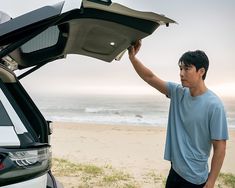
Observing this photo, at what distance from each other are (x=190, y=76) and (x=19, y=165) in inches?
67.5

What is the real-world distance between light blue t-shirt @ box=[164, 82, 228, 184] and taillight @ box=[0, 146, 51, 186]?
1.46 meters

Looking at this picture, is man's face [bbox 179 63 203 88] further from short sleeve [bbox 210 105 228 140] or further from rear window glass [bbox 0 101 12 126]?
rear window glass [bbox 0 101 12 126]

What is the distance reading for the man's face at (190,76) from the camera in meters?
3.36

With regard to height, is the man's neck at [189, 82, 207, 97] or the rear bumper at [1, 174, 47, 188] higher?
the man's neck at [189, 82, 207, 97]

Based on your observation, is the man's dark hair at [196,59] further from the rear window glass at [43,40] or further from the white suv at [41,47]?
the rear window glass at [43,40]

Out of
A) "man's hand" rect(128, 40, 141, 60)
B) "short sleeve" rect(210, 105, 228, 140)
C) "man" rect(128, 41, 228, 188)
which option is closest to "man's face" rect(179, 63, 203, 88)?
"man" rect(128, 41, 228, 188)

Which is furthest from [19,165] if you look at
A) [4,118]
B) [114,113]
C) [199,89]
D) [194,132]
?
[114,113]

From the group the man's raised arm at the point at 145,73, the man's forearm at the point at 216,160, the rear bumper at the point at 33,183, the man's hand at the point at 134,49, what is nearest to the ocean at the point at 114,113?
the man's raised arm at the point at 145,73

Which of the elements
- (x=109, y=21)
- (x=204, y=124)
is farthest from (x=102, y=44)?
(x=204, y=124)

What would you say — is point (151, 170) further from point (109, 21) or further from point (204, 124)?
point (109, 21)

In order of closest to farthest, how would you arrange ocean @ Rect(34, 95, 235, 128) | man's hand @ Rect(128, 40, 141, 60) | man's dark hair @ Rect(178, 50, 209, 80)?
man's dark hair @ Rect(178, 50, 209, 80)
man's hand @ Rect(128, 40, 141, 60)
ocean @ Rect(34, 95, 235, 128)

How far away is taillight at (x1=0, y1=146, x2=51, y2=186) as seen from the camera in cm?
215

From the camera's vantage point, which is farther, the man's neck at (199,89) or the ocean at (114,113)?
the ocean at (114,113)

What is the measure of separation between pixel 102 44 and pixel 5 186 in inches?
73.0
